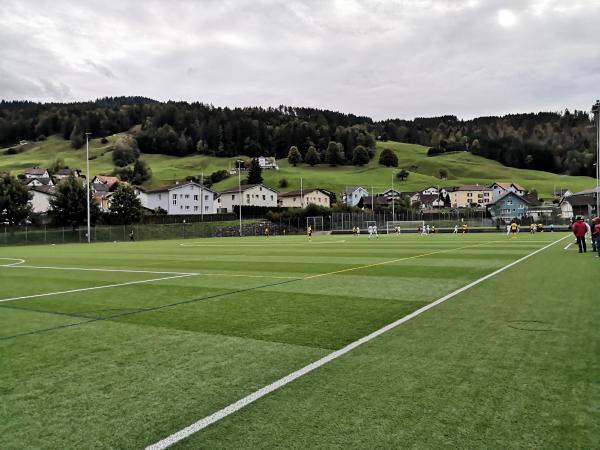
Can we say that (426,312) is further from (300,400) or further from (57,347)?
(57,347)

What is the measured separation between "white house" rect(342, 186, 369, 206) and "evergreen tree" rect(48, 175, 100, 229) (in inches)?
3287

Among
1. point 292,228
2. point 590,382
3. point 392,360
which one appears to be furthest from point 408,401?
point 292,228

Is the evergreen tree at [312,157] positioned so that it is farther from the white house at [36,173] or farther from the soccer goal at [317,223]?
the soccer goal at [317,223]

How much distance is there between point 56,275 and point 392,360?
53.4 ft

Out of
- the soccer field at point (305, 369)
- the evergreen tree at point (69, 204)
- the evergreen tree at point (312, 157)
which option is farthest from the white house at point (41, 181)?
the soccer field at point (305, 369)

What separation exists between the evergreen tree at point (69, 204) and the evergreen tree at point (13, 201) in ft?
18.3

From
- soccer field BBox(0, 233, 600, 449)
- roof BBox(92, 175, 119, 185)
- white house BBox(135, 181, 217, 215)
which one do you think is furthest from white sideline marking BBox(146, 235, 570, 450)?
roof BBox(92, 175, 119, 185)

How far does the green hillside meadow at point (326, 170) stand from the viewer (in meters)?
154

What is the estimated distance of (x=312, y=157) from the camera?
176375 millimetres

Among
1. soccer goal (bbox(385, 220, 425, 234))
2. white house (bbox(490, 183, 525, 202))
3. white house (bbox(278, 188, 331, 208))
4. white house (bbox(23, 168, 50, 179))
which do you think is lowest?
soccer goal (bbox(385, 220, 425, 234))

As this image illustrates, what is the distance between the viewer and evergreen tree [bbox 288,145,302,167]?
176m

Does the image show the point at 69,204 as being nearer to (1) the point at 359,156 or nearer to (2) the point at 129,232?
(2) the point at 129,232

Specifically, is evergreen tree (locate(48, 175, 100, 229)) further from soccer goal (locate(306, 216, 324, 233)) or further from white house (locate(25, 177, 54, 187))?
white house (locate(25, 177, 54, 187))

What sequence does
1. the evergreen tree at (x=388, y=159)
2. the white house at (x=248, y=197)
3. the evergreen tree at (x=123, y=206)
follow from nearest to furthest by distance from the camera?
the evergreen tree at (x=123, y=206) → the white house at (x=248, y=197) → the evergreen tree at (x=388, y=159)
